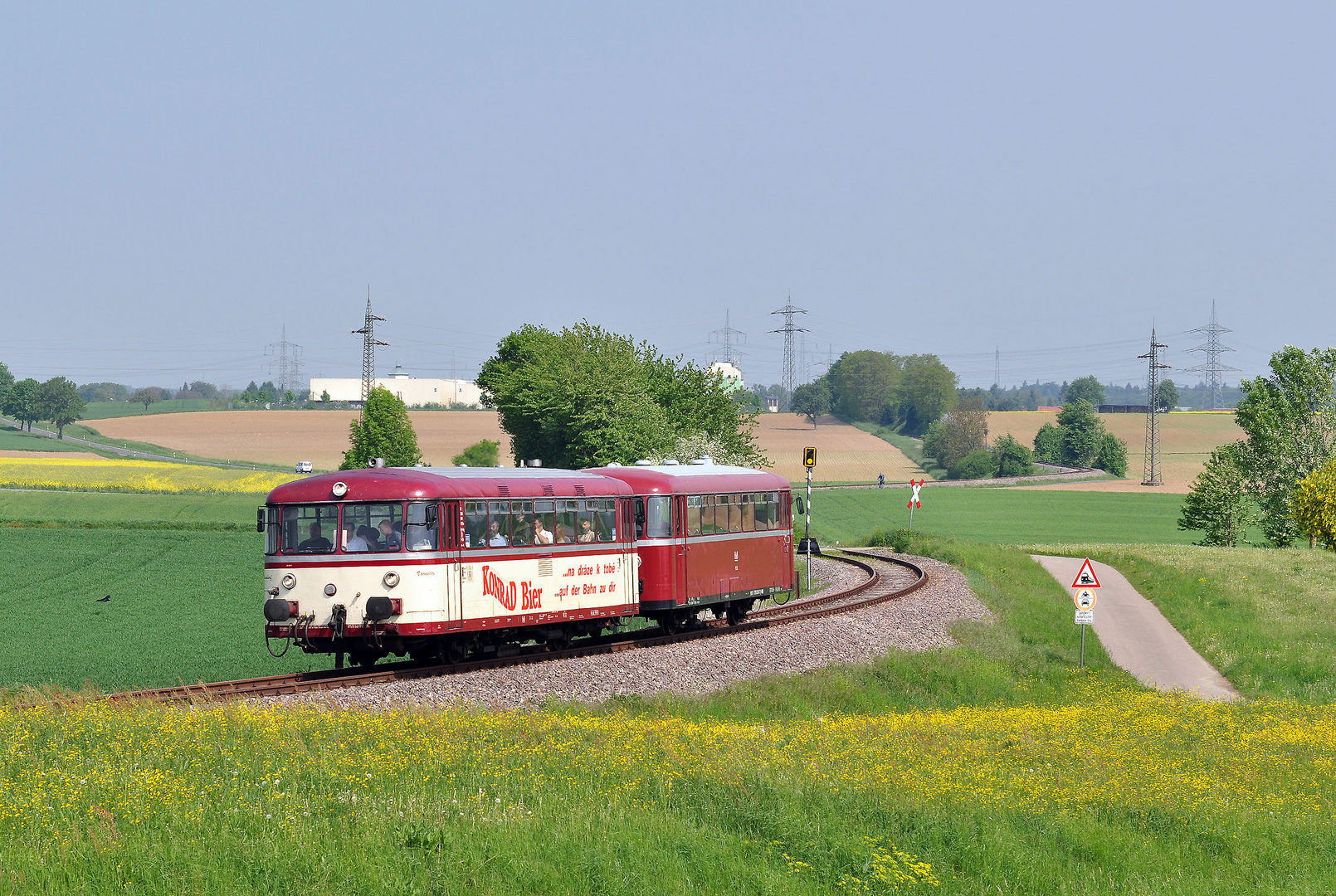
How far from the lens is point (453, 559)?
19.6 metres

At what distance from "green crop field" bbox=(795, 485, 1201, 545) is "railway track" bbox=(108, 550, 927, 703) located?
2926cm

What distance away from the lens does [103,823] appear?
9.39 meters

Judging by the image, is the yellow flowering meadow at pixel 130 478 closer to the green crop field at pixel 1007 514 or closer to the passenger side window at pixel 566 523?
the green crop field at pixel 1007 514

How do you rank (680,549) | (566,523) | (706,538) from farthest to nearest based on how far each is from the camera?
(706,538) → (680,549) → (566,523)

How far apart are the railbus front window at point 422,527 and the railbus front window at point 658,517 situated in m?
5.83

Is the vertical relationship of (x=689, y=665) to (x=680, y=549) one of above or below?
below

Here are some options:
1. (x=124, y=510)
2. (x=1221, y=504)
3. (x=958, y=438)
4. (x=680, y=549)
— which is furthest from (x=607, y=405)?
(x=958, y=438)

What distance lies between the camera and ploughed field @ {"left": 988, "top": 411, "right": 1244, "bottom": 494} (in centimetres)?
11788

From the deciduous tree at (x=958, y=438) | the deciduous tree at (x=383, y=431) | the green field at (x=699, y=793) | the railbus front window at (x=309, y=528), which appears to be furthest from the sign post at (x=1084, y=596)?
the deciduous tree at (x=958, y=438)

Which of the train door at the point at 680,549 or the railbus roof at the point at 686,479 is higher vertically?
the railbus roof at the point at 686,479

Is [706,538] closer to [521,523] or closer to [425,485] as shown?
[521,523]

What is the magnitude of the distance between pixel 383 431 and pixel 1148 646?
63219mm

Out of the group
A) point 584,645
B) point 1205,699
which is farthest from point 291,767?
point 1205,699

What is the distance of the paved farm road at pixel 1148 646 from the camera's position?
2819cm
